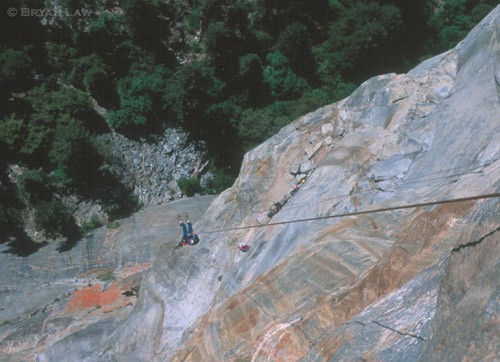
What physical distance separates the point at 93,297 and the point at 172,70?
49.8 feet

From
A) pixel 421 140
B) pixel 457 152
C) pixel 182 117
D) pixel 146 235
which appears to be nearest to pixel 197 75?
pixel 182 117

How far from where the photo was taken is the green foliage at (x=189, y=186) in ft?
104

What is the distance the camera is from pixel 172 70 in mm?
33125

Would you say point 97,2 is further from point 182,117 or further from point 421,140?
point 421,140

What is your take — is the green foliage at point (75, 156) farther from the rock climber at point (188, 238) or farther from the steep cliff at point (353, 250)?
the rock climber at point (188, 238)

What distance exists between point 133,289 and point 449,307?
723 inches

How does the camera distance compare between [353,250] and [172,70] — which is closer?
[353,250]

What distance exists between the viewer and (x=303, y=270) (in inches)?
471

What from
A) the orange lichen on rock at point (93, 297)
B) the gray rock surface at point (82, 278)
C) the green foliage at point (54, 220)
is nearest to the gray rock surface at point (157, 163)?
the gray rock surface at point (82, 278)

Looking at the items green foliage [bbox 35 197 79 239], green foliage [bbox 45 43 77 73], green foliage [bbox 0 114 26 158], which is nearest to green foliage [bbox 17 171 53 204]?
green foliage [bbox 35 197 79 239]

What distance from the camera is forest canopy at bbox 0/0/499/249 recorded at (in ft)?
96.8

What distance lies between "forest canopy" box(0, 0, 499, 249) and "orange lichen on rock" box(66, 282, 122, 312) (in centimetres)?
516

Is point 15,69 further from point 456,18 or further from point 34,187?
point 456,18

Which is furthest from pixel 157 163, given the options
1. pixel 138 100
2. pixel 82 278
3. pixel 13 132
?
pixel 82 278
